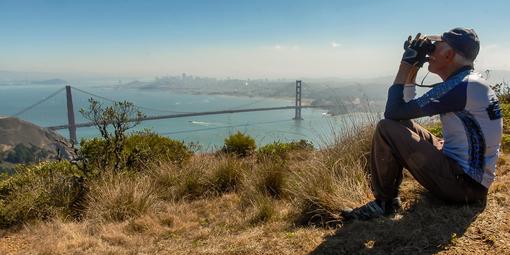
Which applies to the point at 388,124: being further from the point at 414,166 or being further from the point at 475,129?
the point at 475,129

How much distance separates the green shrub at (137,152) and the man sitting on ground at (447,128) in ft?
8.43

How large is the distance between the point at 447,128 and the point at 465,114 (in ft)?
0.38

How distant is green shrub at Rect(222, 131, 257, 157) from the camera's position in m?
5.44

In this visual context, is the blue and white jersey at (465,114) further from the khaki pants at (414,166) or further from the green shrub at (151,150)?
the green shrub at (151,150)

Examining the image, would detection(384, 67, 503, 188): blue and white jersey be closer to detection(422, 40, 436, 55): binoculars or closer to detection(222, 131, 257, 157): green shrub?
detection(422, 40, 436, 55): binoculars

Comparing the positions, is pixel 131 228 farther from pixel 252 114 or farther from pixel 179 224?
pixel 252 114

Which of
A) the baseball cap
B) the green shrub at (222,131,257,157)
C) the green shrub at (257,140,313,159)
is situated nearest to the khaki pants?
the baseball cap

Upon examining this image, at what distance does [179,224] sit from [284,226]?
81 centimetres

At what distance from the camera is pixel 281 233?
201 cm

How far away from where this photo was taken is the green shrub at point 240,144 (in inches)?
214

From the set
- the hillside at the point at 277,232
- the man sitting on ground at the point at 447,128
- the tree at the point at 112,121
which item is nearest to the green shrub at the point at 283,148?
the tree at the point at 112,121

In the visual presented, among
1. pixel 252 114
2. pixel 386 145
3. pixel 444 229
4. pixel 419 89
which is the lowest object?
pixel 252 114

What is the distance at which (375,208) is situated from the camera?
6.46ft

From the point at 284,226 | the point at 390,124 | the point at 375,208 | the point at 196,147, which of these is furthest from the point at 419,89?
the point at 196,147
